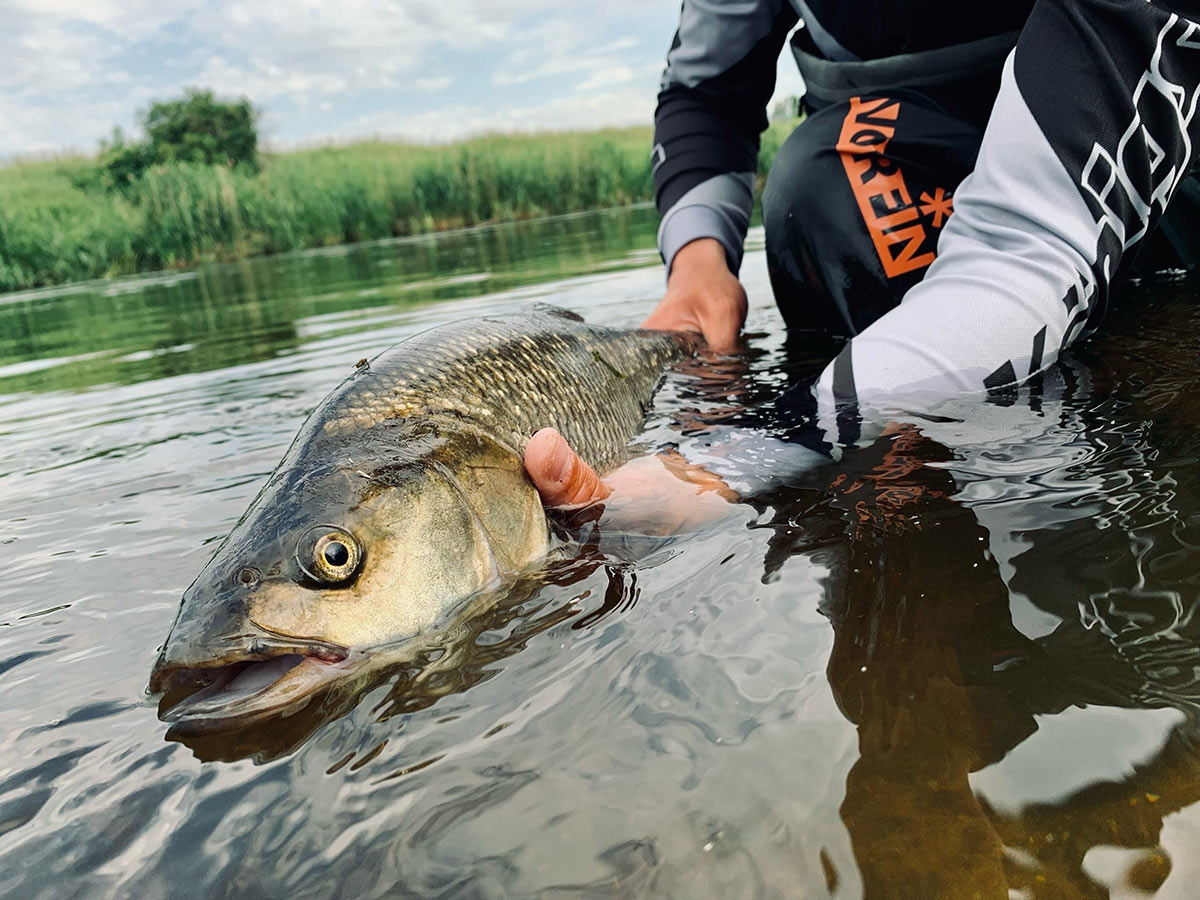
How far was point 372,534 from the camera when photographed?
1.45 metres

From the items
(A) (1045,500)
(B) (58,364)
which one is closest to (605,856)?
(A) (1045,500)

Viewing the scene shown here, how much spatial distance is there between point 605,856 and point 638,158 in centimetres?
1928

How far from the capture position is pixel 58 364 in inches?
220

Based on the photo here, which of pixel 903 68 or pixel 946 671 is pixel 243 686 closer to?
pixel 946 671

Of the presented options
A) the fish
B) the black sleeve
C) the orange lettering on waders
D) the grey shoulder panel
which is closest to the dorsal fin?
the fish

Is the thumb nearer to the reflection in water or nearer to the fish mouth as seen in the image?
the fish mouth

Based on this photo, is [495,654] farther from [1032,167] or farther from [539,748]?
[1032,167]

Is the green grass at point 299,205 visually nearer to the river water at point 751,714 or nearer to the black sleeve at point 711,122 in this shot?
the black sleeve at point 711,122

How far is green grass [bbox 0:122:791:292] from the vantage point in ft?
49.9

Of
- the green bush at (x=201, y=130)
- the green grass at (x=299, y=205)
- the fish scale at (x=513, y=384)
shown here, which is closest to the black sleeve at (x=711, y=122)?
the fish scale at (x=513, y=384)

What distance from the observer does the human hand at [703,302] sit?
340 centimetres

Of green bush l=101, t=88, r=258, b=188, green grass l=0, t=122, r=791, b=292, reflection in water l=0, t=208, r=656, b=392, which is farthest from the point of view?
green bush l=101, t=88, r=258, b=188

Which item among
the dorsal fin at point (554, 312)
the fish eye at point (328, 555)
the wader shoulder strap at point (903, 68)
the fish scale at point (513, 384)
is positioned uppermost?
the wader shoulder strap at point (903, 68)

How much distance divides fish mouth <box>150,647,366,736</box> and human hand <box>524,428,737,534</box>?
58 centimetres
